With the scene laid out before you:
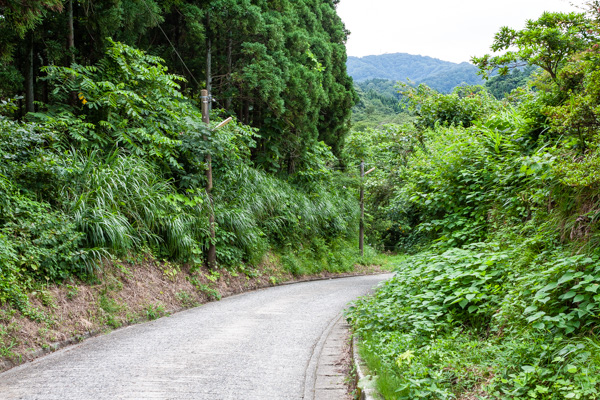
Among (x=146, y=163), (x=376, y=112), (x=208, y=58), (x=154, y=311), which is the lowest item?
(x=154, y=311)

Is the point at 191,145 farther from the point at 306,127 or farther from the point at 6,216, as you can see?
the point at 306,127

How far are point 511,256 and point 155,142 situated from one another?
8.66 m

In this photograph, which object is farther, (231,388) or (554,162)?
(554,162)

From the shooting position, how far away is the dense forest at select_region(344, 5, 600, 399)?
139 inches

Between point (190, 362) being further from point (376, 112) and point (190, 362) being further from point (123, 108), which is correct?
point (376, 112)

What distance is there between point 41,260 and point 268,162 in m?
12.2

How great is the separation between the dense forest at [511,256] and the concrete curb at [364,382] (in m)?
0.08

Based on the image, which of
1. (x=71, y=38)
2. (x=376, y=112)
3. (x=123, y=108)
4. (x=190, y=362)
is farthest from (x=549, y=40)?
(x=376, y=112)

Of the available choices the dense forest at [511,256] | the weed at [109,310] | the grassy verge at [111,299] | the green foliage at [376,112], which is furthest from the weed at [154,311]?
the green foliage at [376,112]

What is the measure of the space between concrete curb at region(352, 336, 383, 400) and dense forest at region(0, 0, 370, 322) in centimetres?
443

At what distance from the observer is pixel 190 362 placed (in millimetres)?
5512

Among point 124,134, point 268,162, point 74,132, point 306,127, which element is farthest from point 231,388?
point 306,127

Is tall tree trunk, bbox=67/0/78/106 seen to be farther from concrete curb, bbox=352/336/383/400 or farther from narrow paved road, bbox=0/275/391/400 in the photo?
concrete curb, bbox=352/336/383/400

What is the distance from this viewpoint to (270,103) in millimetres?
16328
